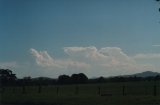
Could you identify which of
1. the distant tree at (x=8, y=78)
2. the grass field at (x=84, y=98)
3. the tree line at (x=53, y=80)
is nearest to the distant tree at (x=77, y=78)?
the tree line at (x=53, y=80)

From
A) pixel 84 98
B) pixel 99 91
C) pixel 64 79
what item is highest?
pixel 64 79

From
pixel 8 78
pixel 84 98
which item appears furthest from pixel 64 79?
pixel 84 98

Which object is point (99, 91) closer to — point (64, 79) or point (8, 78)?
point (8, 78)

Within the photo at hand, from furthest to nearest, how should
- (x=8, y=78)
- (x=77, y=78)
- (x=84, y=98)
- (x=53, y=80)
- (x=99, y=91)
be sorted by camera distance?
(x=77, y=78), (x=53, y=80), (x=8, y=78), (x=99, y=91), (x=84, y=98)

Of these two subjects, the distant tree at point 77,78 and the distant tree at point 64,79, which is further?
the distant tree at point 77,78

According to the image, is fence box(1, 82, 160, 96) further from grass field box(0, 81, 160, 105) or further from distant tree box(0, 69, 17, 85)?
distant tree box(0, 69, 17, 85)

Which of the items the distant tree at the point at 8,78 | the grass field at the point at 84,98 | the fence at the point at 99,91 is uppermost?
the distant tree at the point at 8,78

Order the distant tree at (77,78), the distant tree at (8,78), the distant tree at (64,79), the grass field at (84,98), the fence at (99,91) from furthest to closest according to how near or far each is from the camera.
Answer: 1. the distant tree at (77,78)
2. the distant tree at (64,79)
3. the distant tree at (8,78)
4. the fence at (99,91)
5. the grass field at (84,98)

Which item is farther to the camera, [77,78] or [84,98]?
[77,78]

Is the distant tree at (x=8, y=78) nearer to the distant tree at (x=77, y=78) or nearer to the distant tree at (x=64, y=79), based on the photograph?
the distant tree at (x=64, y=79)

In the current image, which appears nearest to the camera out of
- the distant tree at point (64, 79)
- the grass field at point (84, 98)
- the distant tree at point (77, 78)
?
the grass field at point (84, 98)

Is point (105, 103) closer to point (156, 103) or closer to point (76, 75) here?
point (156, 103)

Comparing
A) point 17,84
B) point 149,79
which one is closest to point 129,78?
point 149,79

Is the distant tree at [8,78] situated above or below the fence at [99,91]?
above
